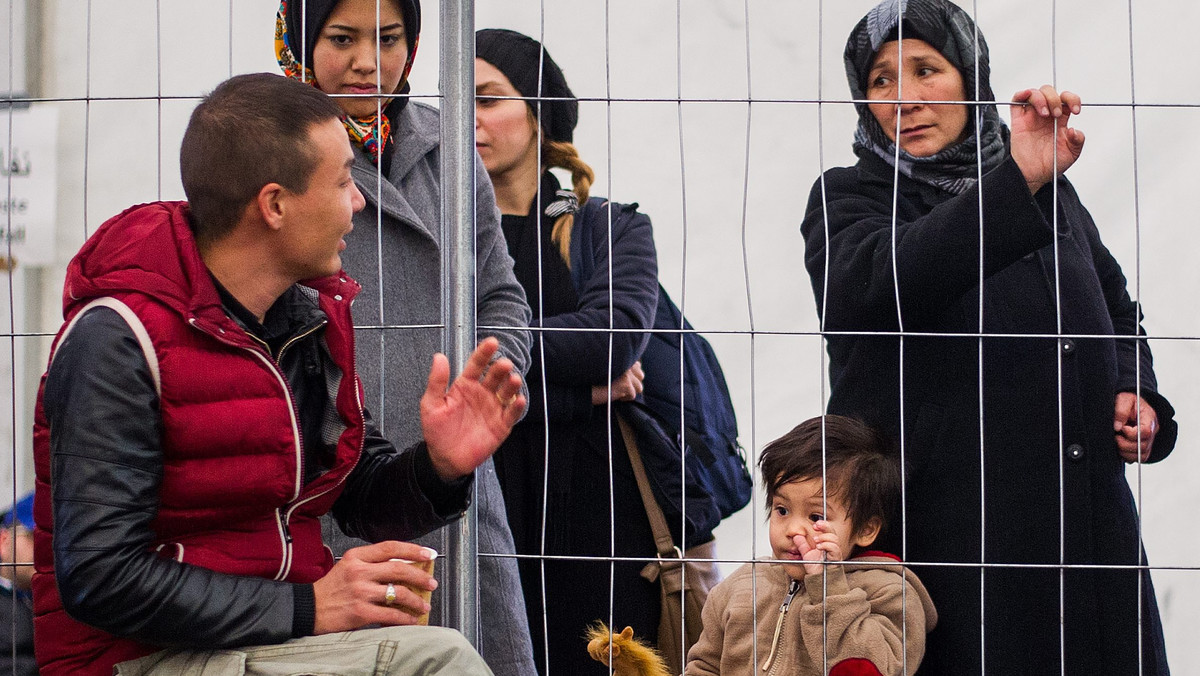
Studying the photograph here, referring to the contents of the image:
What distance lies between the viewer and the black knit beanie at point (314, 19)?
223cm

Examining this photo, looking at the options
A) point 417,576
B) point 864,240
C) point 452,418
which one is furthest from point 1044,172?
point 417,576

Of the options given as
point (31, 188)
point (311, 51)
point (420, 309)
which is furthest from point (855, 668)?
point (31, 188)

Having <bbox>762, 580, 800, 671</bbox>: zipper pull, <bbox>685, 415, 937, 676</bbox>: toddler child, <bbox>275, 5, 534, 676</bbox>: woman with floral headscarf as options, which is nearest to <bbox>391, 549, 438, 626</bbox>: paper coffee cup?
<bbox>275, 5, 534, 676</bbox>: woman with floral headscarf

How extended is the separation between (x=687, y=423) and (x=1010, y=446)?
2.15 feet

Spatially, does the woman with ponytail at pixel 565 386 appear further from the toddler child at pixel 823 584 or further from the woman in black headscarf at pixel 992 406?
the woman in black headscarf at pixel 992 406

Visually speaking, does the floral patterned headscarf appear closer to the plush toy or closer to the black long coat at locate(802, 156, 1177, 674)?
the black long coat at locate(802, 156, 1177, 674)

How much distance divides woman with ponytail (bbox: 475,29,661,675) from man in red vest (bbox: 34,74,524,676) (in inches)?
31.9

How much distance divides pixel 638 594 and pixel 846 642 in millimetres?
508

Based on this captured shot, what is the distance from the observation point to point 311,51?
7.39 ft

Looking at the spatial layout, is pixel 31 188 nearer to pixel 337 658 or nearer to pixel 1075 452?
pixel 337 658

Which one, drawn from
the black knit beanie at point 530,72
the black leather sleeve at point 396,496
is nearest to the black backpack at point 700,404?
the black knit beanie at point 530,72

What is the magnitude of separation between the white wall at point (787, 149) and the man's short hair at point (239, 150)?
1.02m

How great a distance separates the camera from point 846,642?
2.15 meters

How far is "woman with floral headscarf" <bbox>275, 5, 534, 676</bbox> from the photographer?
86.1 inches
